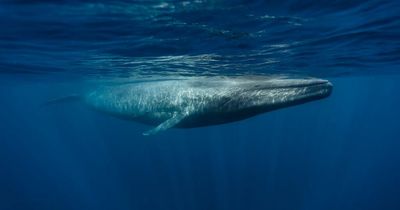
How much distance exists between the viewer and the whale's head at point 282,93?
28.8 feet

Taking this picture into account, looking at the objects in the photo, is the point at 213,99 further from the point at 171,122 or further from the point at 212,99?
the point at 171,122

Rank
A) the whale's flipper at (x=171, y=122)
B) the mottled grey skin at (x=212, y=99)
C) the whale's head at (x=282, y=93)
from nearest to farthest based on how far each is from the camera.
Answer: the whale's head at (x=282, y=93)
the mottled grey skin at (x=212, y=99)
the whale's flipper at (x=171, y=122)

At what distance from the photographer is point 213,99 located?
33.2ft

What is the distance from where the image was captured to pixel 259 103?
29.8ft

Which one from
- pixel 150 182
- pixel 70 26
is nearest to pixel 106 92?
pixel 70 26

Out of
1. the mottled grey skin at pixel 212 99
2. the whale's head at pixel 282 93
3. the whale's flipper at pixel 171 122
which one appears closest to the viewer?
the whale's head at pixel 282 93

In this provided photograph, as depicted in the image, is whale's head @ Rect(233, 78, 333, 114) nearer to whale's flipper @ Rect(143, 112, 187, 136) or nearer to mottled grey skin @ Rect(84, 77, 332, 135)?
mottled grey skin @ Rect(84, 77, 332, 135)

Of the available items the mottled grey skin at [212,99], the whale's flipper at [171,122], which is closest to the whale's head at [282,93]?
the mottled grey skin at [212,99]

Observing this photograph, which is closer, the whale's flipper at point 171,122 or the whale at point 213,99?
the whale at point 213,99

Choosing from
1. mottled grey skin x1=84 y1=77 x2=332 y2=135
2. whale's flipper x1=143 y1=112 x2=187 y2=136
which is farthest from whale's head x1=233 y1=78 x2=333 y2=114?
whale's flipper x1=143 y1=112 x2=187 y2=136

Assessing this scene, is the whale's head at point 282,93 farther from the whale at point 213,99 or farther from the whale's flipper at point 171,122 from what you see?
the whale's flipper at point 171,122

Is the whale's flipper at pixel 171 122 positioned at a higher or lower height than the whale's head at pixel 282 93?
lower

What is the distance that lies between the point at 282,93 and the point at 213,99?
205cm

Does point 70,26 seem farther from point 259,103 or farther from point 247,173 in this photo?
point 247,173
